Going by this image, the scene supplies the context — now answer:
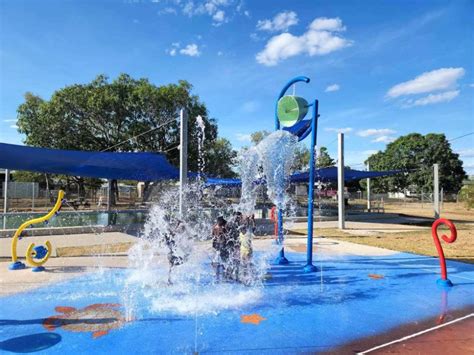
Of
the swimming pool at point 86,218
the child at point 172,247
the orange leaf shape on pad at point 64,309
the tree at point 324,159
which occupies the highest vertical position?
the tree at point 324,159

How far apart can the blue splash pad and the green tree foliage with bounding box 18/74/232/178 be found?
1895 cm

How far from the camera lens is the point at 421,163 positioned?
53.6m

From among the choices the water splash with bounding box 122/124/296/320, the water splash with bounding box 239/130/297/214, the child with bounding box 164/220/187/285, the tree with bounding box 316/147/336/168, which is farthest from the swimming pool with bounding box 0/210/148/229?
the tree with bounding box 316/147/336/168

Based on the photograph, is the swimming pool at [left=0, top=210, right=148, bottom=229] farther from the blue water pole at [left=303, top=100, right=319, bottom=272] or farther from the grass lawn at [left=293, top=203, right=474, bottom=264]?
the blue water pole at [left=303, top=100, right=319, bottom=272]

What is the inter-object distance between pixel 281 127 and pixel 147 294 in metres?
4.92

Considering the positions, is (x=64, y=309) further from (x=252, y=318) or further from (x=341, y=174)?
(x=341, y=174)

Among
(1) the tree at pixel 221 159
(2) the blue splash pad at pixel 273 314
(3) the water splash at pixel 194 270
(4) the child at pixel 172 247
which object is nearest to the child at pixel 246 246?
(3) the water splash at pixel 194 270

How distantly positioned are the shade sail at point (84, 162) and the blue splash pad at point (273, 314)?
16.7 ft

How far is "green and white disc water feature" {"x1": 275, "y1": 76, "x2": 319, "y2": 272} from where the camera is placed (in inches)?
299

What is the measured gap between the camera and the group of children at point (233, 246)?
21.5ft

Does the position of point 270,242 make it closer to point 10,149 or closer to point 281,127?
point 281,127

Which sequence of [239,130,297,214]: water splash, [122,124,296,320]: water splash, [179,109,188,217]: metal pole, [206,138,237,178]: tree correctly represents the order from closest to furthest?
[122,124,296,320]: water splash < [239,130,297,214]: water splash < [179,109,188,217]: metal pole < [206,138,237,178]: tree

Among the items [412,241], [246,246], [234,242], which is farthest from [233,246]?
[412,241]

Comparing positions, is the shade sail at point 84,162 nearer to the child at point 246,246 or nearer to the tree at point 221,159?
the child at point 246,246
